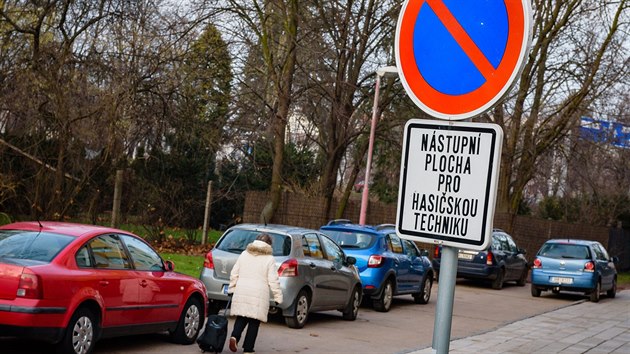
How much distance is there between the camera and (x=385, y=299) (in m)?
19.5

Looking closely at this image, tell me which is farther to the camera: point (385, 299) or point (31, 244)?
point (385, 299)

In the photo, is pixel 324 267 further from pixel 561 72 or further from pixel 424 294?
pixel 561 72

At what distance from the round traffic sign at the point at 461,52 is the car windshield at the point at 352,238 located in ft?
52.8

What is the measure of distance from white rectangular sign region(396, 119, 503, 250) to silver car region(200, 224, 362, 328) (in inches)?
441

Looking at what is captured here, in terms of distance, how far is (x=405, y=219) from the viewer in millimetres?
3555

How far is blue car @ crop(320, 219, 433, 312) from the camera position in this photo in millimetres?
19266

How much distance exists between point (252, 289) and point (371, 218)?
23928 mm

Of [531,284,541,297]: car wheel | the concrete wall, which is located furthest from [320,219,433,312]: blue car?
the concrete wall

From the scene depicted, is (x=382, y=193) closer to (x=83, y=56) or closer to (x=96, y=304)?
(x=83, y=56)

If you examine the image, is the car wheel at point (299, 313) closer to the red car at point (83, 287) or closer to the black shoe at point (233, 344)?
the red car at point (83, 287)

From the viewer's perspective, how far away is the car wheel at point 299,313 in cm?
1506

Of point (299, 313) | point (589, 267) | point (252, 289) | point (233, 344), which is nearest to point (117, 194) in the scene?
point (299, 313)

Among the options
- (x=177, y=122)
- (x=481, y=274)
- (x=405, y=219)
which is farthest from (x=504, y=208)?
(x=405, y=219)

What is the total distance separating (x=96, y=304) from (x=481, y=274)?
63.0ft
